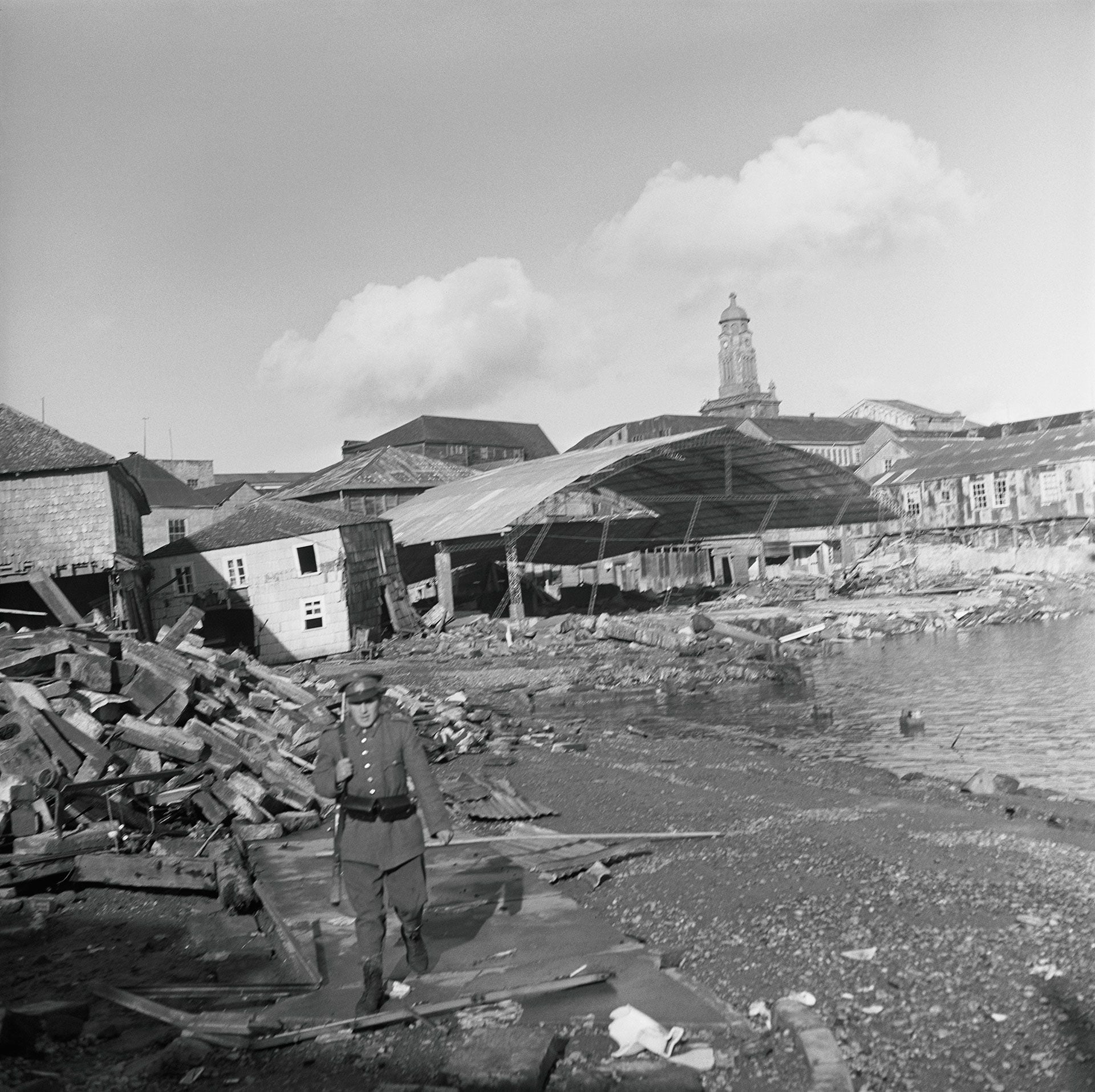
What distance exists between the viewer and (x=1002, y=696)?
20.1m

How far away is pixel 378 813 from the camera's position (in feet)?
19.1

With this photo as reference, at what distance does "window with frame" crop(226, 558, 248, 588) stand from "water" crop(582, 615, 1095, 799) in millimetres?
17106

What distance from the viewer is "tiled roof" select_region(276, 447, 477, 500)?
54719mm

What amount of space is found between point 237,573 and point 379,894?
2973 centimetres

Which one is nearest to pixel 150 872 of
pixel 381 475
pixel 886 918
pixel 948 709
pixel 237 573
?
pixel 886 918

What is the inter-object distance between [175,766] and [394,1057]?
6.13 m

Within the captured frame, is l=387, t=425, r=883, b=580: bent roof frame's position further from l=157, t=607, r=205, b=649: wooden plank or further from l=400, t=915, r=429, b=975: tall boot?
l=400, t=915, r=429, b=975: tall boot

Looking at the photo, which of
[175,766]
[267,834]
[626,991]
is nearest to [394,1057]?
[626,991]

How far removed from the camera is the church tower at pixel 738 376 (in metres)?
91.6

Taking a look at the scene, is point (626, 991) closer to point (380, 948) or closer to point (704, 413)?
point (380, 948)

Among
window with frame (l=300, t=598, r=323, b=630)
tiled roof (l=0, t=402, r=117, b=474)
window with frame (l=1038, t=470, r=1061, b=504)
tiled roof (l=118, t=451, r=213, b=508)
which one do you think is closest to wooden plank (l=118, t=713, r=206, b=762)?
tiled roof (l=0, t=402, r=117, b=474)

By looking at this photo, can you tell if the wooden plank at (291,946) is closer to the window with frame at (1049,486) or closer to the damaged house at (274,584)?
the damaged house at (274,584)

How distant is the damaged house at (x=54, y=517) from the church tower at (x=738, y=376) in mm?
67356

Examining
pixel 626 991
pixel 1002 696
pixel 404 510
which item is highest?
pixel 404 510
